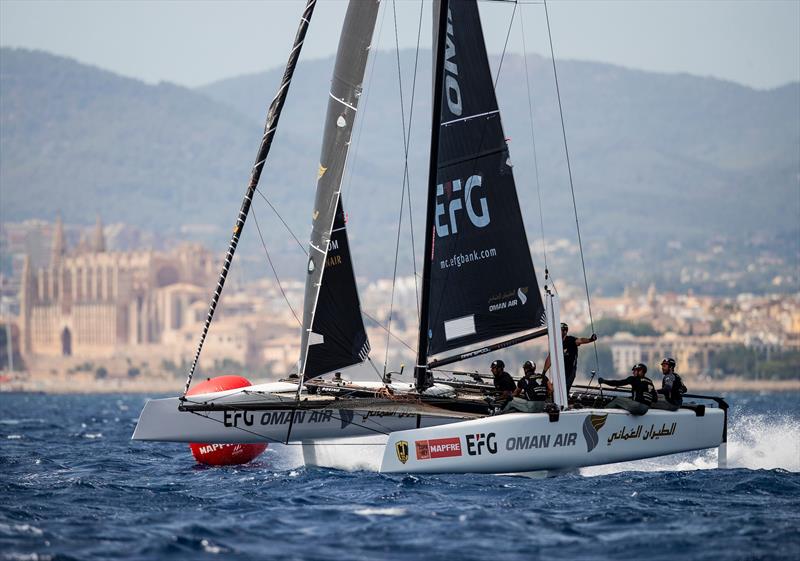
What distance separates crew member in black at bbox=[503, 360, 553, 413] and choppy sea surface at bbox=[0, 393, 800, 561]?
865 millimetres

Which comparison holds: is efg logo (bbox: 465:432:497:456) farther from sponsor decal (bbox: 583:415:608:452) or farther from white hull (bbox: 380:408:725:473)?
sponsor decal (bbox: 583:415:608:452)

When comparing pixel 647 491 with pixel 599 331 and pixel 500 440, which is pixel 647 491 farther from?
pixel 599 331

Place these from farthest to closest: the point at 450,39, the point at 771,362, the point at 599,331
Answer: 1. the point at 599,331
2. the point at 771,362
3. the point at 450,39

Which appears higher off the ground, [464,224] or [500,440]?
[464,224]

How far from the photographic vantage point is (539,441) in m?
17.6

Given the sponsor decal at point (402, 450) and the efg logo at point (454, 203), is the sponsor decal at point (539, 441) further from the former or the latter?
the efg logo at point (454, 203)

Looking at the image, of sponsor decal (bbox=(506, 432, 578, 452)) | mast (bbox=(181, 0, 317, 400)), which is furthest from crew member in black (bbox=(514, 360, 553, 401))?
mast (bbox=(181, 0, 317, 400))

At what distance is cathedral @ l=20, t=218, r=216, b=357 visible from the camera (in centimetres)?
18150

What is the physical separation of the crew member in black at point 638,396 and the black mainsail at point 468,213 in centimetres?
138

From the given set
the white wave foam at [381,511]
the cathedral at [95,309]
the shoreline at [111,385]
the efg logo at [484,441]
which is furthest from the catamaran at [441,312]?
the cathedral at [95,309]

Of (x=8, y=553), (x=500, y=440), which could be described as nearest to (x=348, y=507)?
(x=500, y=440)

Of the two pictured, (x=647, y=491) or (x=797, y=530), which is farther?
(x=647, y=491)

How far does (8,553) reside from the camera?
1259 cm

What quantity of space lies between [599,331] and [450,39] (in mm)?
147308
